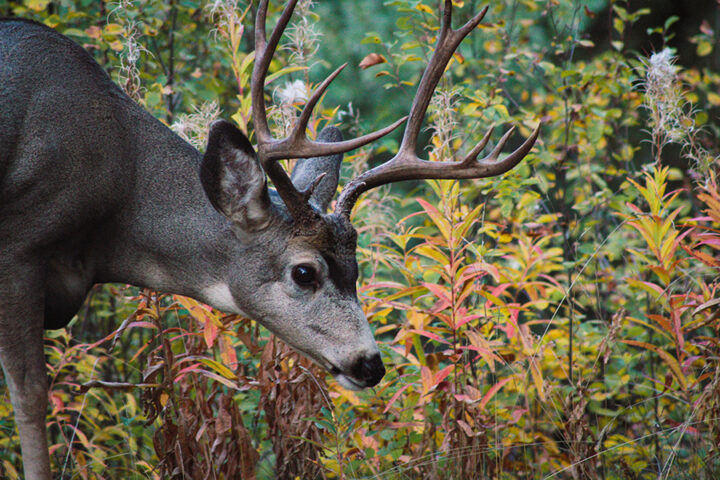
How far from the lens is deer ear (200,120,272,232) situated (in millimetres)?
3049

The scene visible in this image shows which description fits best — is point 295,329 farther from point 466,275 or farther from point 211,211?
point 466,275

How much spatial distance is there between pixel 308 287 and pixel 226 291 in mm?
366

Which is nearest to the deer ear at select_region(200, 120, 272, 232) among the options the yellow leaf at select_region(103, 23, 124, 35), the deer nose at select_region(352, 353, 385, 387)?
the deer nose at select_region(352, 353, 385, 387)

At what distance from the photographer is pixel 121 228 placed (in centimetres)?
327

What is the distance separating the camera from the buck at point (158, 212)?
2994mm

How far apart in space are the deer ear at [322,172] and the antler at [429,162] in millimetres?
305

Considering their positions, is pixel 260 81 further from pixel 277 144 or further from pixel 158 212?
pixel 158 212

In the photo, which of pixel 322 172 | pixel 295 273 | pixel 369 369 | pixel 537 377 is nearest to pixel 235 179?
pixel 295 273

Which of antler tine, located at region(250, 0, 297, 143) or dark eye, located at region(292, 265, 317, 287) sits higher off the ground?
antler tine, located at region(250, 0, 297, 143)

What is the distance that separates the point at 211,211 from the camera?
3.30 m

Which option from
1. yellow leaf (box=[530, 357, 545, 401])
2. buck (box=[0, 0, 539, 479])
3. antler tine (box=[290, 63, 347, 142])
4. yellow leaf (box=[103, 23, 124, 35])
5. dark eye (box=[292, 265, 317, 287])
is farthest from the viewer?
yellow leaf (box=[103, 23, 124, 35])

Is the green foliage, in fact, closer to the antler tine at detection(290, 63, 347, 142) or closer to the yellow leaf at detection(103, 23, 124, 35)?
the yellow leaf at detection(103, 23, 124, 35)

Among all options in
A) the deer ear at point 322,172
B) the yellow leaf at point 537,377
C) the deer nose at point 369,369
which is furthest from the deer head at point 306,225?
the yellow leaf at point 537,377

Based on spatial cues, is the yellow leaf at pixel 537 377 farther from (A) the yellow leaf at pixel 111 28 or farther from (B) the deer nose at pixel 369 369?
(A) the yellow leaf at pixel 111 28
